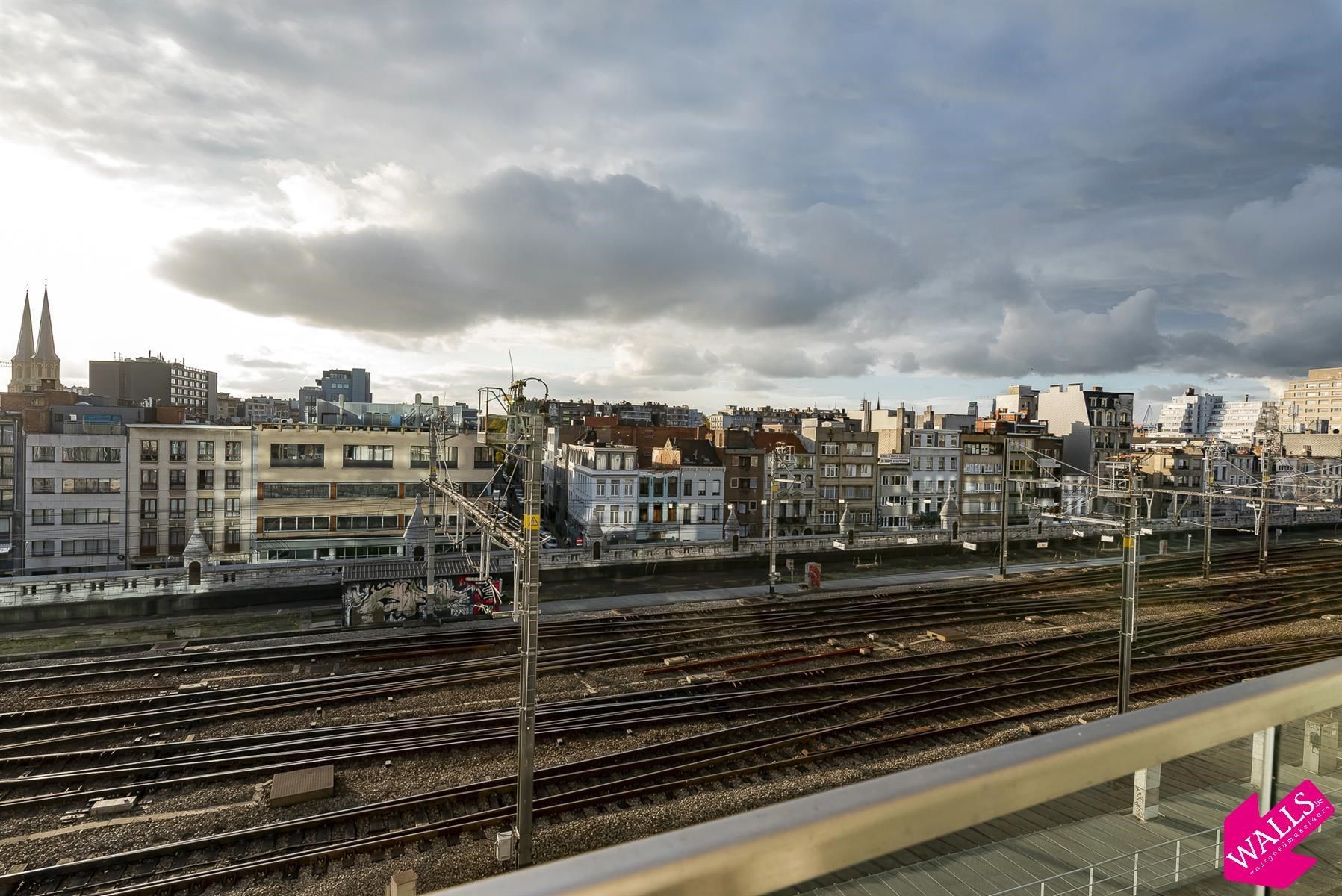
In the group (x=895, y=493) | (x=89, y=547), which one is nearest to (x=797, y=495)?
(x=895, y=493)

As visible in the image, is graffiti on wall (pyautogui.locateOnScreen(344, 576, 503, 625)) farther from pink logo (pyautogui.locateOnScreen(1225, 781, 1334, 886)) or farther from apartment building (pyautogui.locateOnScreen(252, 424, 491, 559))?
pink logo (pyautogui.locateOnScreen(1225, 781, 1334, 886))

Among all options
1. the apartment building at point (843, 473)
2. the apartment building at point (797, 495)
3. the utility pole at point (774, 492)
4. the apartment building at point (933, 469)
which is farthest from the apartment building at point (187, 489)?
the apartment building at point (933, 469)

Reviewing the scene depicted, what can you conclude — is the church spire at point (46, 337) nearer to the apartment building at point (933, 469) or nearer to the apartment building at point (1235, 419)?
the apartment building at point (933, 469)

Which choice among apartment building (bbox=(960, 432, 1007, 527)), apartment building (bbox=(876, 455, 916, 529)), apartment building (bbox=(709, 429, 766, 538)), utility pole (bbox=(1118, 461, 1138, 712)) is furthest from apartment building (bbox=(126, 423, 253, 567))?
apartment building (bbox=(960, 432, 1007, 527))

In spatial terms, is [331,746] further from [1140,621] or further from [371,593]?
[1140,621]

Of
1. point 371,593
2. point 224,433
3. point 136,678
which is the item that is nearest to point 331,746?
point 136,678

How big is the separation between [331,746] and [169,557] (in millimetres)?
35726

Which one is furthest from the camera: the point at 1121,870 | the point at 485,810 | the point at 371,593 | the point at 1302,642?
the point at 371,593

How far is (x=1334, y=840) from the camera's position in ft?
8.16

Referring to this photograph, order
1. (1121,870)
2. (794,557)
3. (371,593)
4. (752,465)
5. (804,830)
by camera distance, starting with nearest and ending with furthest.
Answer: (804,830) → (1121,870) → (371,593) → (794,557) → (752,465)

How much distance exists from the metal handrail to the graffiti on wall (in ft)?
89.9

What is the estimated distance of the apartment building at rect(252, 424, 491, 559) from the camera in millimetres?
44062

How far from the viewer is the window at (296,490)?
4403 centimetres

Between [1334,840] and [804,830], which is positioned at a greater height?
[804,830]
